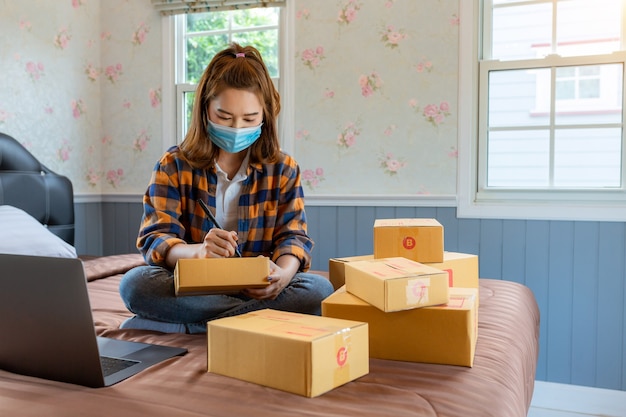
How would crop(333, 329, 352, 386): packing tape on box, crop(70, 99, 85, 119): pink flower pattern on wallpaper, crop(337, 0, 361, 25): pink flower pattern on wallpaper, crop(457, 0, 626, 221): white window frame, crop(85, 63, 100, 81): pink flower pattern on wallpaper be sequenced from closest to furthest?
crop(333, 329, 352, 386): packing tape on box < crop(457, 0, 626, 221): white window frame < crop(337, 0, 361, 25): pink flower pattern on wallpaper < crop(70, 99, 85, 119): pink flower pattern on wallpaper < crop(85, 63, 100, 81): pink flower pattern on wallpaper

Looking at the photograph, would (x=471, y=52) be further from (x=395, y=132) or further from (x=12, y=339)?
(x=12, y=339)

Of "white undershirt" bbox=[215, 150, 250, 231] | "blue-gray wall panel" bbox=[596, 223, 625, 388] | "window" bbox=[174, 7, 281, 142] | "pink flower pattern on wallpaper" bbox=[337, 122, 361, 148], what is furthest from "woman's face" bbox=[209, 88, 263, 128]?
"blue-gray wall panel" bbox=[596, 223, 625, 388]

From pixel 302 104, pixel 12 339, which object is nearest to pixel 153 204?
pixel 12 339

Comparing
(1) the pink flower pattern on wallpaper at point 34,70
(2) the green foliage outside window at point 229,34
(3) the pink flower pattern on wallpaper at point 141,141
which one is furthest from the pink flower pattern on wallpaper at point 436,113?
(1) the pink flower pattern on wallpaper at point 34,70

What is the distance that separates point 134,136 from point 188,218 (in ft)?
6.01

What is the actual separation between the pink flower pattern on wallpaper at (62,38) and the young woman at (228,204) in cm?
178

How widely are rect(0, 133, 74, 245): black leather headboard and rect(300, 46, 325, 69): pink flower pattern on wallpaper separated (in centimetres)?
133

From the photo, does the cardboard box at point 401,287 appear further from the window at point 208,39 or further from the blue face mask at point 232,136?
the window at point 208,39

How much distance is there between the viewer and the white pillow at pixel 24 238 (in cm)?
213

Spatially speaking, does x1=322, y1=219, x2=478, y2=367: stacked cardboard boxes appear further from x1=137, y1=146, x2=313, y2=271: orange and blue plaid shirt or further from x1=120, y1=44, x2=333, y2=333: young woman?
x1=137, y1=146, x2=313, y2=271: orange and blue plaid shirt

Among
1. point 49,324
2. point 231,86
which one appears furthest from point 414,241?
point 49,324

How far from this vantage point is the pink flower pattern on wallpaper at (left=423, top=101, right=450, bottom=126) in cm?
267

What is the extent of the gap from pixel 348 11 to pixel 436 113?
2.14 feet

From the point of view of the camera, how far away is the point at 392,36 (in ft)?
8.96
